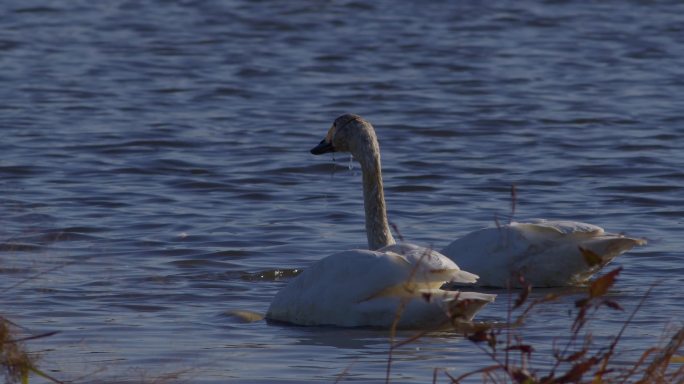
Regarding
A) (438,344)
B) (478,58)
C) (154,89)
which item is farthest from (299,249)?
(478,58)

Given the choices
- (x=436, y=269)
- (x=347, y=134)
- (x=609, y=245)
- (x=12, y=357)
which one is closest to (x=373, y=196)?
(x=347, y=134)

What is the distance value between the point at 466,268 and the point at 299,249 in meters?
1.62

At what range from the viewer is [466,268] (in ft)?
26.7

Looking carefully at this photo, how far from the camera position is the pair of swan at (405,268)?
6.62 m

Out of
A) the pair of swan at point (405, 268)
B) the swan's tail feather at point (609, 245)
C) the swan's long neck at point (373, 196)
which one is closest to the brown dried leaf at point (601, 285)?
the pair of swan at point (405, 268)

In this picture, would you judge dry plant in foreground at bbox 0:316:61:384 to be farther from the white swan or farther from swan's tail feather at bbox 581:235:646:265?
swan's tail feather at bbox 581:235:646:265

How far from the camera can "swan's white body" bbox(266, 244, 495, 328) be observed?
6.57 metres

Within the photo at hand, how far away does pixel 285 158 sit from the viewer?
1289 cm

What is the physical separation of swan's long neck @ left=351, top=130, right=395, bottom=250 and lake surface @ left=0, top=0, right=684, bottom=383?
0.61 meters

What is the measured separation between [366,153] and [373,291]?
2.19 m

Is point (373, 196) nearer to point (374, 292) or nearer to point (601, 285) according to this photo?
point (374, 292)

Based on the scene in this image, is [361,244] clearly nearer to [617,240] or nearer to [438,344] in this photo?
[617,240]

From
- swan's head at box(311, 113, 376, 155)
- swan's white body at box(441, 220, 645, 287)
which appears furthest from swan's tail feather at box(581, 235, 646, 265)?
swan's head at box(311, 113, 376, 155)

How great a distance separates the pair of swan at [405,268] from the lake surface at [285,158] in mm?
128
